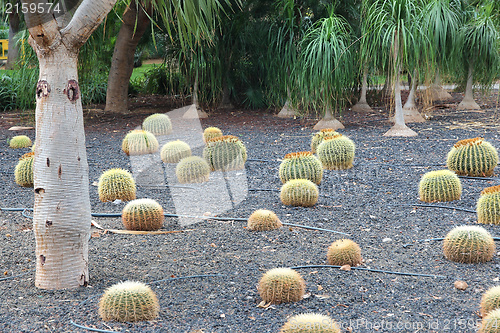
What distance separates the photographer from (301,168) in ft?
18.9

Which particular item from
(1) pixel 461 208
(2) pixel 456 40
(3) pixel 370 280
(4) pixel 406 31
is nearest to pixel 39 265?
(3) pixel 370 280

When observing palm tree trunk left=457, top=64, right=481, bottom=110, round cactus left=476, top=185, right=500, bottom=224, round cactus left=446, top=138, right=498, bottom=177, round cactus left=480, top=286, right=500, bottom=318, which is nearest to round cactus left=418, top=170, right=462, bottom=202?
round cactus left=476, top=185, right=500, bottom=224

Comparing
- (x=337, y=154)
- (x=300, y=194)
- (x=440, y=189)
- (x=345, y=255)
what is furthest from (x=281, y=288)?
(x=337, y=154)

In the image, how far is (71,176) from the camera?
10.3 feet

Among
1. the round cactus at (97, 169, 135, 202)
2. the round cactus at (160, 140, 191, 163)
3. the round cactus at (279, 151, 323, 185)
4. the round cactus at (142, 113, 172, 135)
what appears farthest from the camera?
the round cactus at (142, 113, 172, 135)

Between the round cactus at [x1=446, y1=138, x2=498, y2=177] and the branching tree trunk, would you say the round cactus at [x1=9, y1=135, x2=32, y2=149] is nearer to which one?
the branching tree trunk

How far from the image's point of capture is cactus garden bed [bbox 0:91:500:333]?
282 centimetres

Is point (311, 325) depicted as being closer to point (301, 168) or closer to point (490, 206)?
point (490, 206)

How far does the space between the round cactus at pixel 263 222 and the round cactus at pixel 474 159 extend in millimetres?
2819

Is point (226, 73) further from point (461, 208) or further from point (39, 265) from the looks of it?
point (39, 265)

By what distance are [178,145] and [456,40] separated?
18.2ft

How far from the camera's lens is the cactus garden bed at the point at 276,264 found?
9.25ft

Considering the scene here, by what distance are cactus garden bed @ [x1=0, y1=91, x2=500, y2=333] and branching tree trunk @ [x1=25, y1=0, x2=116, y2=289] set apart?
238 mm

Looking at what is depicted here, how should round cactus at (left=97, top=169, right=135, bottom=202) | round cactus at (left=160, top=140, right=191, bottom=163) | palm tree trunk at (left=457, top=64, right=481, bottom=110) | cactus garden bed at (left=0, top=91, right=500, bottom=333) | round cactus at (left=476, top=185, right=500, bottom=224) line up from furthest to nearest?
palm tree trunk at (left=457, top=64, right=481, bottom=110) → round cactus at (left=160, top=140, right=191, bottom=163) → round cactus at (left=97, top=169, right=135, bottom=202) → round cactus at (left=476, top=185, right=500, bottom=224) → cactus garden bed at (left=0, top=91, right=500, bottom=333)
